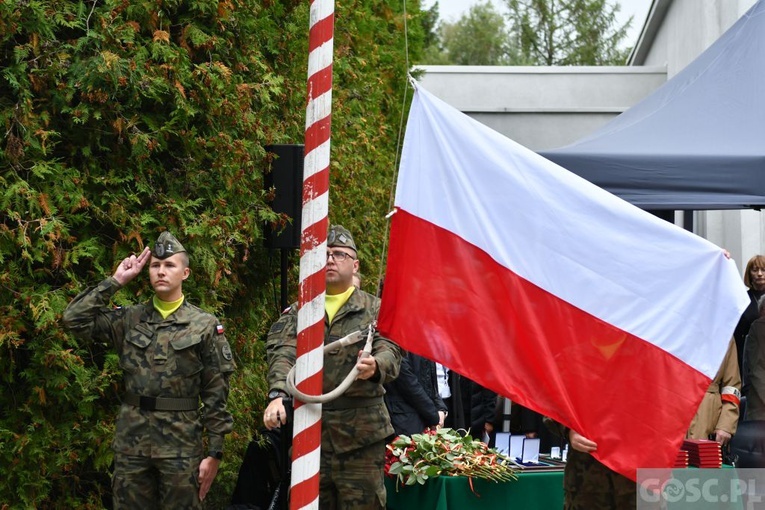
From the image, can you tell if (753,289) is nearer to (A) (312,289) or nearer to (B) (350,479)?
(B) (350,479)

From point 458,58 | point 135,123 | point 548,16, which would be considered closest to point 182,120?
point 135,123

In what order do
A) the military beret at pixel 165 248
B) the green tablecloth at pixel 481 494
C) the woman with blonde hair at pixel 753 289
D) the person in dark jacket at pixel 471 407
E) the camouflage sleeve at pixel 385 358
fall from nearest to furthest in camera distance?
the camouflage sleeve at pixel 385 358
the military beret at pixel 165 248
the green tablecloth at pixel 481 494
the woman with blonde hair at pixel 753 289
the person in dark jacket at pixel 471 407

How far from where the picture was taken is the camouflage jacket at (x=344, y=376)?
6.38 meters

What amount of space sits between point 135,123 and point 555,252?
3449 mm

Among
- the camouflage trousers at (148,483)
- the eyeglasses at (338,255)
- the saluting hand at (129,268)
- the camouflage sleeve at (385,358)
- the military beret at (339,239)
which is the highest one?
the military beret at (339,239)

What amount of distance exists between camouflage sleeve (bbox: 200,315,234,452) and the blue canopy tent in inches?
109

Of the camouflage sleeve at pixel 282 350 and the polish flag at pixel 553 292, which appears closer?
the polish flag at pixel 553 292

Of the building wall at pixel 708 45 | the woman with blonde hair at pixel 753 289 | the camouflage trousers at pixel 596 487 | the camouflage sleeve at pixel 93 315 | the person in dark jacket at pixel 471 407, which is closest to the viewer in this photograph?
the camouflage trousers at pixel 596 487

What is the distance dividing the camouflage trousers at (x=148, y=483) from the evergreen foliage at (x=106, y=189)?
955 mm

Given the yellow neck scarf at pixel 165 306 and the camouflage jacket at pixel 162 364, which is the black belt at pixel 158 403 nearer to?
the camouflage jacket at pixel 162 364

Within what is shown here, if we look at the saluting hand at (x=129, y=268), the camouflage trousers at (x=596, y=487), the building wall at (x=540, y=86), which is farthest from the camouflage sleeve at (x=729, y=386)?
the building wall at (x=540, y=86)

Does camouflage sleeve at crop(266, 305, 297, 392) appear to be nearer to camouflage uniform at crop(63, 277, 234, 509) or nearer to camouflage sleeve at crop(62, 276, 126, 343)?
camouflage uniform at crop(63, 277, 234, 509)

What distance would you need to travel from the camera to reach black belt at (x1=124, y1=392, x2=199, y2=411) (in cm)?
622

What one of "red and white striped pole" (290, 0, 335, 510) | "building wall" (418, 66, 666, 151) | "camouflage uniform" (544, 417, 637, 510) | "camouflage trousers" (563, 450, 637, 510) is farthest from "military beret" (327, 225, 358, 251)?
"building wall" (418, 66, 666, 151)
